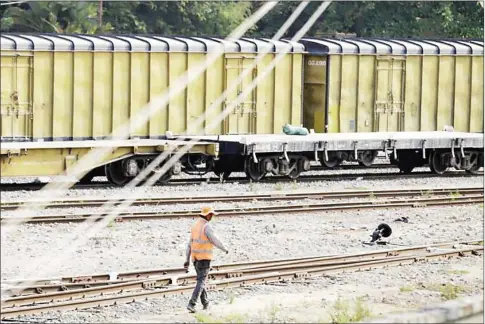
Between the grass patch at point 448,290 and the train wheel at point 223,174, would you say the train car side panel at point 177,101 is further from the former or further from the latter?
the grass patch at point 448,290

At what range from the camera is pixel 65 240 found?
1895 cm

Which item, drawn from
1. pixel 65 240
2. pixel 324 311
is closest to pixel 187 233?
pixel 65 240

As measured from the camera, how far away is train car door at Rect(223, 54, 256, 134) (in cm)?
2842

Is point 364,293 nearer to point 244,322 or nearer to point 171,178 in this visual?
point 244,322

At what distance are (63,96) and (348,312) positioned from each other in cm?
1333

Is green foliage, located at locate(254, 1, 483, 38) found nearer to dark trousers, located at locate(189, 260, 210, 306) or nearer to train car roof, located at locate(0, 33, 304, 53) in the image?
train car roof, located at locate(0, 33, 304, 53)

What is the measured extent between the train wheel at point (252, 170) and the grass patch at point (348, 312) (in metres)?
12.9

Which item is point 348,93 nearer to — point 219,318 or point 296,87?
point 296,87

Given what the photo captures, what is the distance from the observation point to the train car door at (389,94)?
103 ft

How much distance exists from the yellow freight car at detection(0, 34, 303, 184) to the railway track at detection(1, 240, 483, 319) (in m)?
8.29

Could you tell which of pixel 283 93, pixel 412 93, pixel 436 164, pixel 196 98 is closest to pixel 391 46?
pixel 412 93

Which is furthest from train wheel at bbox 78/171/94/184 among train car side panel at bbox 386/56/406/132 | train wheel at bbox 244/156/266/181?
train car side panel at bbox 386/56/406/132

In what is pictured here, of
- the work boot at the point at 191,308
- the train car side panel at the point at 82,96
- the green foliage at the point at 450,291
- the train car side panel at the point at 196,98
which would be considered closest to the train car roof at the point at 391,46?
the train car side panel at the point at 196,98

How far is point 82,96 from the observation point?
26.4m
